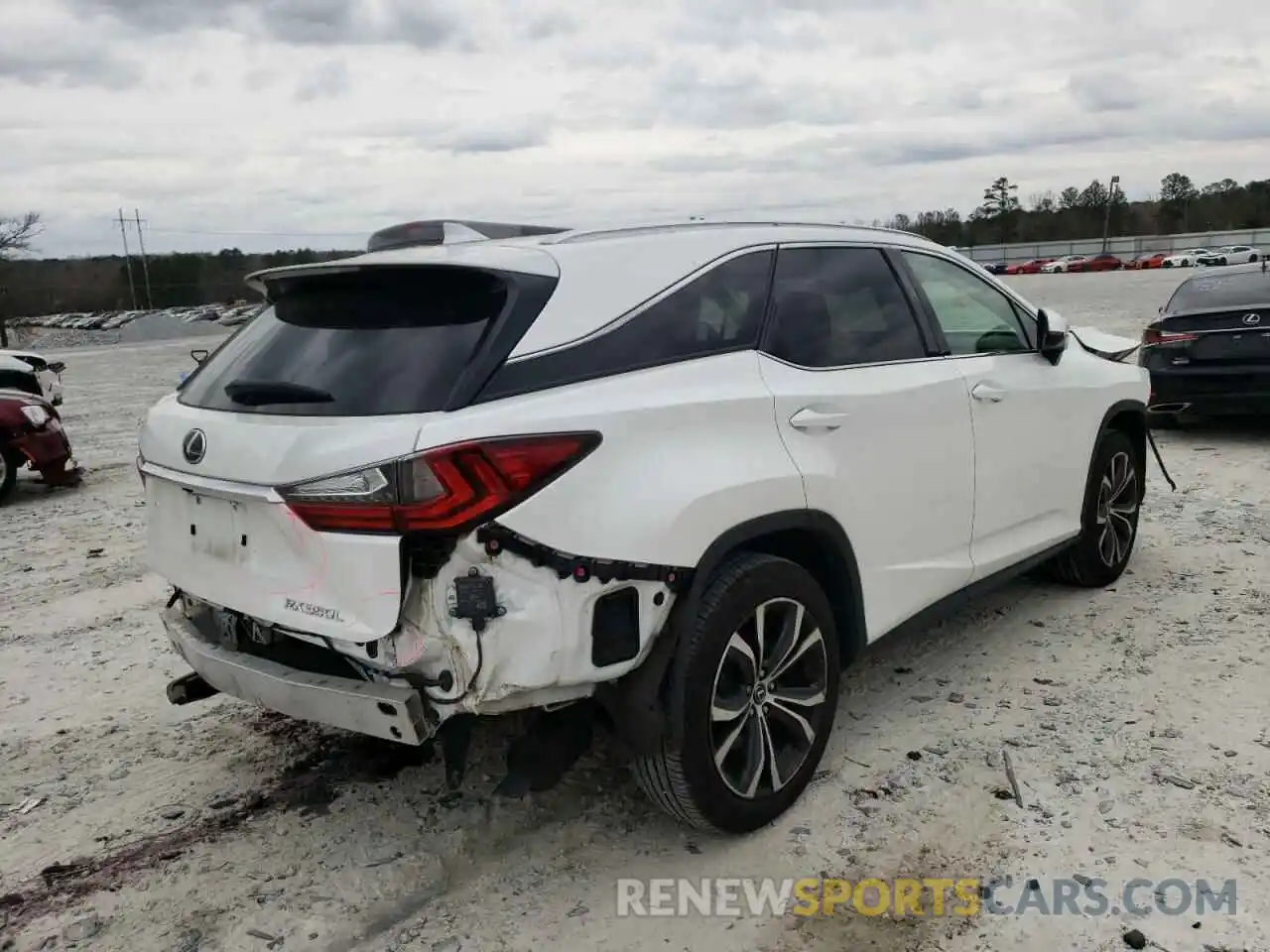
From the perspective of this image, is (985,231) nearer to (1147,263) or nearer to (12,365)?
(1147,263)

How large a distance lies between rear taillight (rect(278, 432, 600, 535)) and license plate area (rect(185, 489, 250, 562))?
39 cm

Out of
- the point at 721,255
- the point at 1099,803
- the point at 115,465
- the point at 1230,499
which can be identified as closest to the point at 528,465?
the point at 721,255

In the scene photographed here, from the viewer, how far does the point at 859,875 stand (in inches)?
118

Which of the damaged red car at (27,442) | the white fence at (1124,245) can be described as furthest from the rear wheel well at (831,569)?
the white fence at (1124,245)

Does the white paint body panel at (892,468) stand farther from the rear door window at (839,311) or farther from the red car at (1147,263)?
the red car at (1147,263)

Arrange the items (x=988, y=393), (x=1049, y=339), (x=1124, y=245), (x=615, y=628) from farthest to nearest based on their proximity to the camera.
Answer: (x=1124, y=245)
(x=1049, y=339)
(x=988, y=393)
(x=615, y=628)

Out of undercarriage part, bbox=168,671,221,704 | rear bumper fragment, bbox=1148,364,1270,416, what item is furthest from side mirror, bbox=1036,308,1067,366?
rear bumper fragment, bbox=1148,364,1270,416

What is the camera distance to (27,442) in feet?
30.0

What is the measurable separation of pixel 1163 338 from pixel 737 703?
7.48m

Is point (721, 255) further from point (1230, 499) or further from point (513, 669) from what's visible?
point (1230, 499)

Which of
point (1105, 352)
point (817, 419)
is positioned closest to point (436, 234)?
point (817, 419)

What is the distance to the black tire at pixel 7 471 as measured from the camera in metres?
9.01

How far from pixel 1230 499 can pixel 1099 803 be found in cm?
446

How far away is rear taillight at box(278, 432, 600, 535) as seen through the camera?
2514 millimetres
